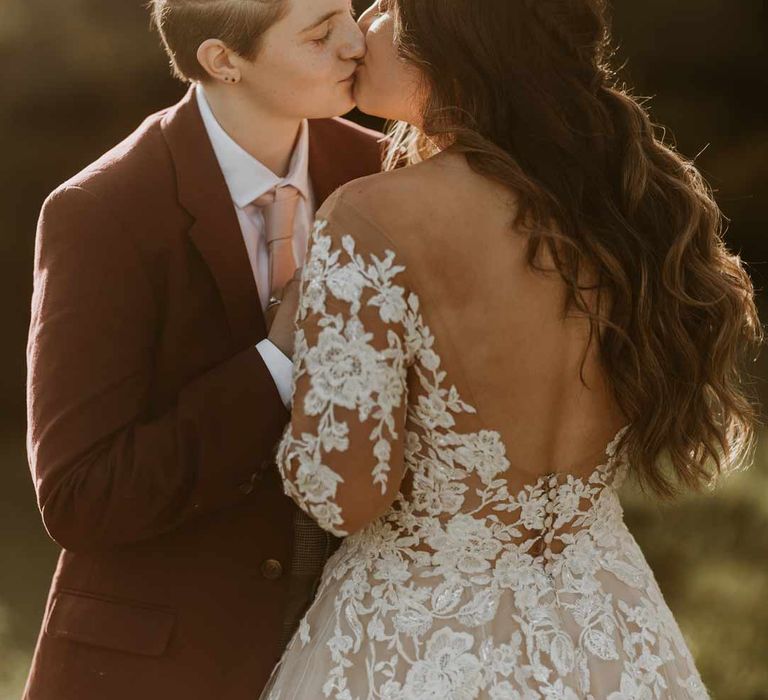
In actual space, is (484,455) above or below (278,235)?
below

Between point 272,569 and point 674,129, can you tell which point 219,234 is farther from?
point 674,129

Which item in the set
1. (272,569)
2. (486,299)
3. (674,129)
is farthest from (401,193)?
(674,129)

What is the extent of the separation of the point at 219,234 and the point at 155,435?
394 mm

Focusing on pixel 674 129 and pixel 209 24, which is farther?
pixel 674 129

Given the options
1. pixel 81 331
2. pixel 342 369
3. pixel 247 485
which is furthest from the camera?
pixel 247 485

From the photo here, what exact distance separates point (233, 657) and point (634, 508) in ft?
10.3

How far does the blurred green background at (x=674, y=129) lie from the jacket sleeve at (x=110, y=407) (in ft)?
10.0

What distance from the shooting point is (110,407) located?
2.26 m

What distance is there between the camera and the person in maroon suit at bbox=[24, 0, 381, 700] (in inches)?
88.7

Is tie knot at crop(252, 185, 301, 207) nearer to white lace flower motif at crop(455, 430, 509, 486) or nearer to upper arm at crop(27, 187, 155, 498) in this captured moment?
upper arm at crop(27, 187, 155, 498)

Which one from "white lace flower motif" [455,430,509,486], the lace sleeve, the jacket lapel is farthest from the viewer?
the jacket lapel

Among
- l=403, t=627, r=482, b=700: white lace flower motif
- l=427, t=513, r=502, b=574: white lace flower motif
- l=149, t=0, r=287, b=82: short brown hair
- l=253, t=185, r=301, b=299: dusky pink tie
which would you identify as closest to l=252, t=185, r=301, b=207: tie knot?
l=253, t=185, r=301, b=299: dusky pink tie

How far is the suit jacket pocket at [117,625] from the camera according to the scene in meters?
2.39

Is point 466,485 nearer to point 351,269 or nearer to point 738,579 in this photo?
point 351,269
